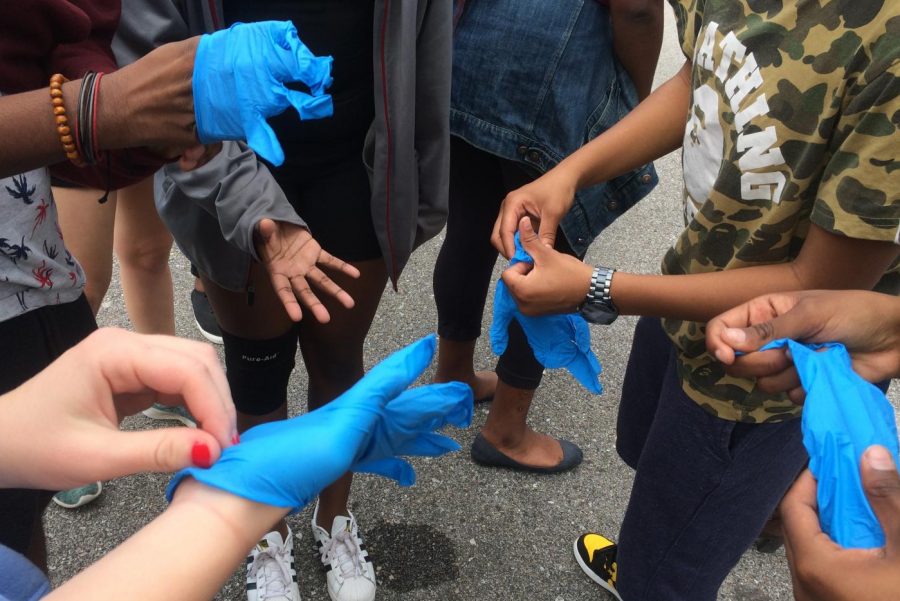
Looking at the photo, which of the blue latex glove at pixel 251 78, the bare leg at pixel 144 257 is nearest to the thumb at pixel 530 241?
the blue latex glove at pixel 251 78

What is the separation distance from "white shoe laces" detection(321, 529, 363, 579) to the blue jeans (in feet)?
2.30

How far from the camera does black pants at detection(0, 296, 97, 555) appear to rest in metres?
1.10

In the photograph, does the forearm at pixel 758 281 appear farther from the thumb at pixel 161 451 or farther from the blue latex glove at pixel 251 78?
the thumb at pixel 161 451

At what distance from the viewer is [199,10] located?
1.30 metres

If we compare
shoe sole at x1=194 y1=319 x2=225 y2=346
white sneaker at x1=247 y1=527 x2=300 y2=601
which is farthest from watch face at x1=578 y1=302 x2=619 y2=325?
shoe sole at x1=194 y1=319 x2=225 y2=346

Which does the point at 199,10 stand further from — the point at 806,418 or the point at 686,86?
the point at 806,418

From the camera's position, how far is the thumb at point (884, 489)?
0.71m

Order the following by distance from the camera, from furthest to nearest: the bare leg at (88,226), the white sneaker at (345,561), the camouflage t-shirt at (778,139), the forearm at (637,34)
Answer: the white sneaker at (345,561), the bare leg at (88,226), the forearm at (637,34), the camouflage t-shirt at (778,139)

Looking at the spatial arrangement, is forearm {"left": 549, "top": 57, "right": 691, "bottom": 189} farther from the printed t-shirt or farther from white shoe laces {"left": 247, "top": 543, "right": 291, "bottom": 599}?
white shoe laces {"left": 247, "top": 543, "right": 291, "bottom": 599}

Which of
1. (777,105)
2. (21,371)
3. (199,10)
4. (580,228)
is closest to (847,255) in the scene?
(777,105)

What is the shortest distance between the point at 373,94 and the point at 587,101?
1.78 feet

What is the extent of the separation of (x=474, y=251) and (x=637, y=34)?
760mm

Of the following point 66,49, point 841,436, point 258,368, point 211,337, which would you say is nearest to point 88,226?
point 258,368

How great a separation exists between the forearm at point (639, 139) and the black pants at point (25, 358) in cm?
101
